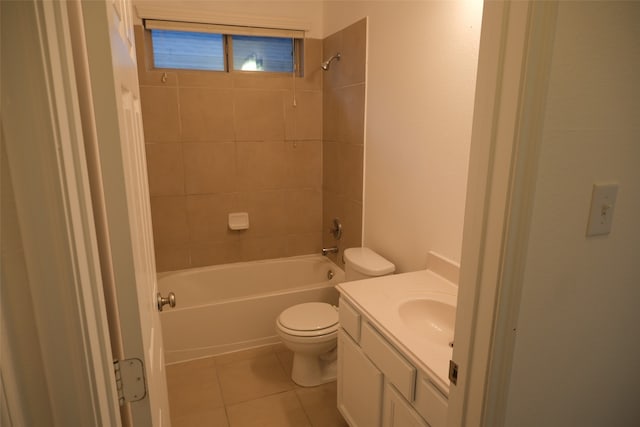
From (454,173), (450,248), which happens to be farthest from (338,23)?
(450,248)

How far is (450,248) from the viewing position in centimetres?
185

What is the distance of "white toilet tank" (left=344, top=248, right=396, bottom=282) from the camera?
2162 millimetres

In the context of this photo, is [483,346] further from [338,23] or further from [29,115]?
[338,23]

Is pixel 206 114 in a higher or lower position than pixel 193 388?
higher

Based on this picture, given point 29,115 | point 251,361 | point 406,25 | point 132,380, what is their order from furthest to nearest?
point 251,361, point 406,25, point 132,380, point 29,115

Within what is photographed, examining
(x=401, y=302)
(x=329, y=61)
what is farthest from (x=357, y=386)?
(x=329, y=61)

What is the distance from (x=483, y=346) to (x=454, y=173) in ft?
3.56

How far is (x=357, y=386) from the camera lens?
5.68 ft

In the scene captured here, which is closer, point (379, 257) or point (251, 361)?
point (379, 257)

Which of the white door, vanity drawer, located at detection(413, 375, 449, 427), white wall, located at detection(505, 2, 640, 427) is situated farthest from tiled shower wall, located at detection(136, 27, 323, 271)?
white wall, located at detection(505, 2, 640, 427)

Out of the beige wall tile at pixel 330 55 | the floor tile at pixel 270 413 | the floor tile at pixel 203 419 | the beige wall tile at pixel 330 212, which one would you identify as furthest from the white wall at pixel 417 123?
the floor tile at pixel 203 419

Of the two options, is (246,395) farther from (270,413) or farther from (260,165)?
(260,165)

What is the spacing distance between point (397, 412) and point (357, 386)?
1.02ft

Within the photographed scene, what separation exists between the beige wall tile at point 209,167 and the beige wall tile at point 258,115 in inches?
6.7
